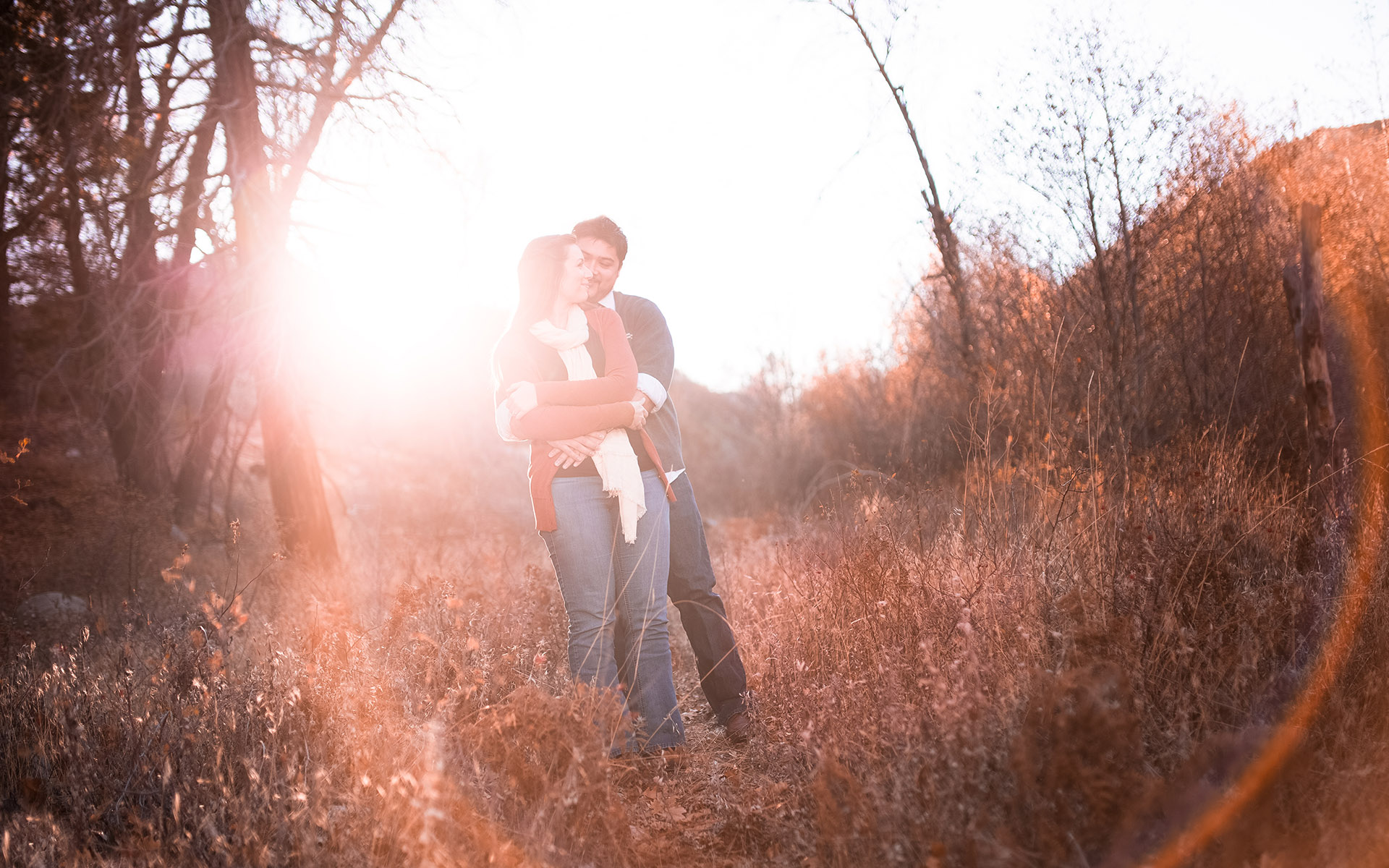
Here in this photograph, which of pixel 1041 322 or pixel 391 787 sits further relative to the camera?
pixel 1041 322

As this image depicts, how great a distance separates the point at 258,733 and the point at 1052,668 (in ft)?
9.29

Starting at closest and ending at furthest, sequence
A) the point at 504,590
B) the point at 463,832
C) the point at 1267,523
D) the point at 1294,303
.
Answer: the point at 463,832, the point at 1267,523, the point at 1294,303, the point at 504,590

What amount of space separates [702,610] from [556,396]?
1.20 metres

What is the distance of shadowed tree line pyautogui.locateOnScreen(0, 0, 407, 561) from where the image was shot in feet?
19.6

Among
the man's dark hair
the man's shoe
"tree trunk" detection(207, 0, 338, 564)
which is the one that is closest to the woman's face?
the man's dark hair

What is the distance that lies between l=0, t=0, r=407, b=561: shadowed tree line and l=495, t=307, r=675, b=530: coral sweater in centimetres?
481

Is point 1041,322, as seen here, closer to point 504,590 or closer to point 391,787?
point 504,590

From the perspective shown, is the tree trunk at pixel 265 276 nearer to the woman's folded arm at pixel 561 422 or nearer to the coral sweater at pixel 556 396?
the coral sweater at pixel 556 396

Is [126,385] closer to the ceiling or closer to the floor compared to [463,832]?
closer to the ceiling

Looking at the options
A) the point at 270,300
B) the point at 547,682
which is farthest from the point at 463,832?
the point at 270,300

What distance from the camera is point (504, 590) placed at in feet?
18.4

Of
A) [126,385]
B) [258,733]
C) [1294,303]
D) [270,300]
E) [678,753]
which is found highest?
[270,300]

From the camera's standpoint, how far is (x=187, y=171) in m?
7.34

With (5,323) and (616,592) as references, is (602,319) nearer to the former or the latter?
(616,592)
